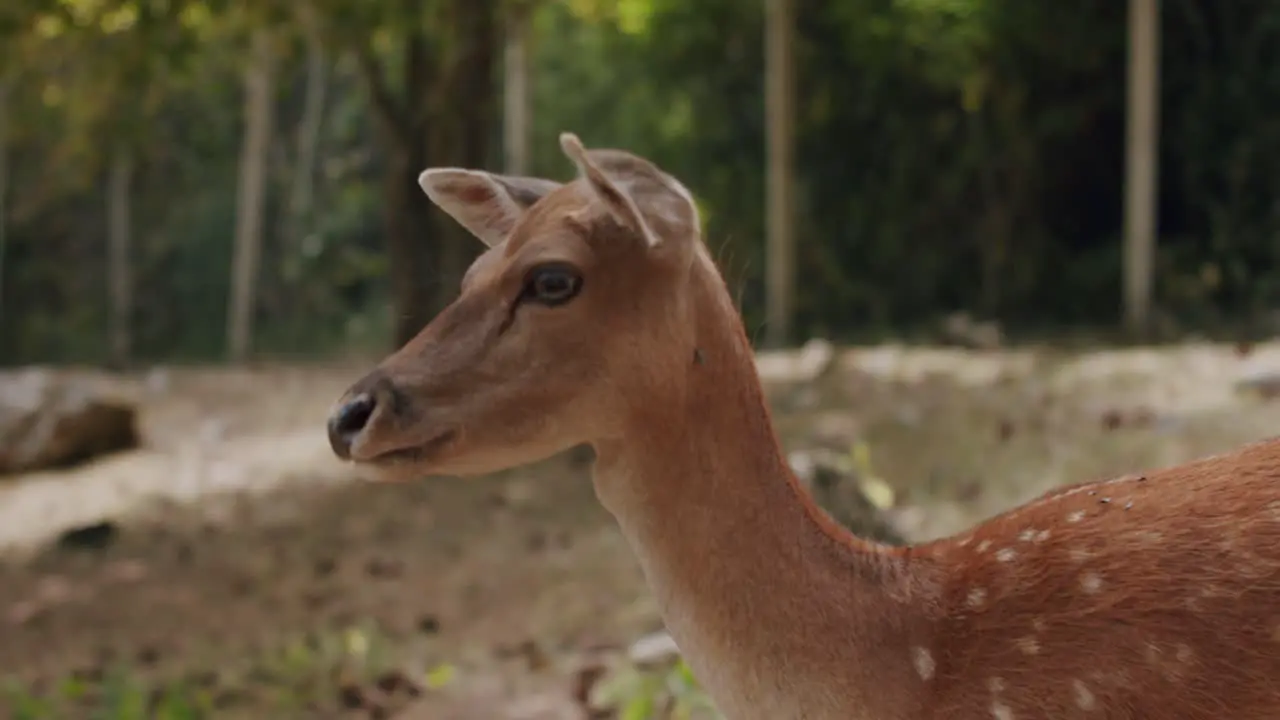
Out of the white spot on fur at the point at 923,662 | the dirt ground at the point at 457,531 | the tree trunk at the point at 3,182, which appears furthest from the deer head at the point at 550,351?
the tree trunk at the point at 3,182

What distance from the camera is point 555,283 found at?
1778 mm

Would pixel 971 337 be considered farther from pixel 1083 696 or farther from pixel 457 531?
pixel 1083 696

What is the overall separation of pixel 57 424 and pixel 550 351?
7.18 metres

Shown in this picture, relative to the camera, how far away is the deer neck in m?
1.79

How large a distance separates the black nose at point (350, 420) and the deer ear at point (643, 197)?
16.1 inches

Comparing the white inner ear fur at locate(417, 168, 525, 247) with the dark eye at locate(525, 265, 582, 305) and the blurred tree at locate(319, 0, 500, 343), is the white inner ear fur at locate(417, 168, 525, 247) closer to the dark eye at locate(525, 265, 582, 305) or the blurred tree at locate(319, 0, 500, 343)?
the dark eye at locate(525, 265, 582, 305)

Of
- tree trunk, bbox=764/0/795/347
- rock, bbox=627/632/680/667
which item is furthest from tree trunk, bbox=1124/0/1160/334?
rock, bbox=627/632/680/667

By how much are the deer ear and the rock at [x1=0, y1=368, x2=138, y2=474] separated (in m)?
7.15

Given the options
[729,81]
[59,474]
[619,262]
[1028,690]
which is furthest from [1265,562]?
[729,81]

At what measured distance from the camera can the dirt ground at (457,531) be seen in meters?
4.48

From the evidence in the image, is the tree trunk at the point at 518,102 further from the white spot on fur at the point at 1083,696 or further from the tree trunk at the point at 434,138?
the white spot on fur at the point at 1083,696

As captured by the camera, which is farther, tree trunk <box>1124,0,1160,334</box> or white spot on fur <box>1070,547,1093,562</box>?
tree trunk <box>1124,0,1160,334</box>

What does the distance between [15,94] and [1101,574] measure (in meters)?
12.7

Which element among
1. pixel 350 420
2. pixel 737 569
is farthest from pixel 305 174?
pixel 737 569
